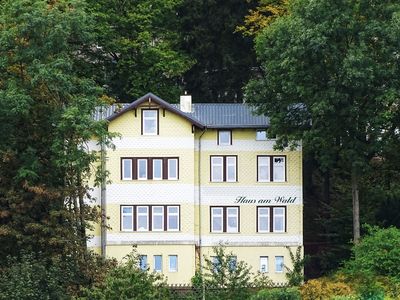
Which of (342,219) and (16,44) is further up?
(16,44)

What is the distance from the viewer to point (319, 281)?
5022 centimetres

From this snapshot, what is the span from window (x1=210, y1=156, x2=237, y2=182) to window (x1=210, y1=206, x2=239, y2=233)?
1417 mm

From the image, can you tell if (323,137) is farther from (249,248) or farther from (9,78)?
(9,78)

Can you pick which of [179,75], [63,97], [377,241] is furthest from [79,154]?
[179,75]

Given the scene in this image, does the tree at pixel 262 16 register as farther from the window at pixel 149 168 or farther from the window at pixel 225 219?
the window at pixel 225 219

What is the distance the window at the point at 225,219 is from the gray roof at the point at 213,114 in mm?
4036

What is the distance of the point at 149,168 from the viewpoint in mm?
60062

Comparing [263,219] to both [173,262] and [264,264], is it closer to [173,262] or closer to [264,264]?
[264,264]

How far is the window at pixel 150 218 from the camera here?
197 feet

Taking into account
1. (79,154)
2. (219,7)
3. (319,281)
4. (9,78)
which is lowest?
(319,281)

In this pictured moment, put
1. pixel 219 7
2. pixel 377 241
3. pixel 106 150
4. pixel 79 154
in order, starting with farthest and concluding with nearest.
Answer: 1. pixel 219 7
2. pixel 106 150
3. pixel 377 241
4. pixel 79 154

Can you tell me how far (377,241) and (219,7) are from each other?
19.5 meters

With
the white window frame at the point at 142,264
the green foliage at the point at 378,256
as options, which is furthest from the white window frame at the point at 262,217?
the green foliage at the point at 378,256

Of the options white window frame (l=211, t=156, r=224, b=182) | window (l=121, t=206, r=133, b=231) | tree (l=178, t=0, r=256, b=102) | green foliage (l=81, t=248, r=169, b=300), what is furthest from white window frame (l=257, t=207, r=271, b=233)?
green foliage (l=81, t=248, r=169, b=300)
